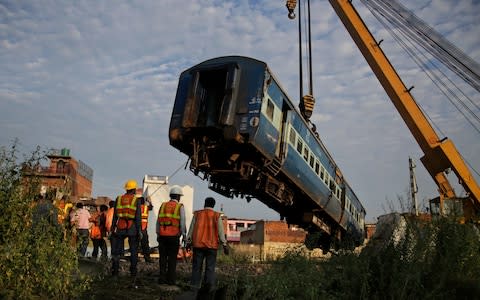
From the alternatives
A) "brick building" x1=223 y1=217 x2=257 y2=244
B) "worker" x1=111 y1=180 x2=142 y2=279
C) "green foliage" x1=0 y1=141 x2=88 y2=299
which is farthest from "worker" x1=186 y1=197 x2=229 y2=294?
"brick building" x1=223 y1=217 x2=257 y2=244

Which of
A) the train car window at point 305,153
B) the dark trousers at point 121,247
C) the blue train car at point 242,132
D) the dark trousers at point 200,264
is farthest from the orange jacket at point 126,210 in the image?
the train car window at point 305,153

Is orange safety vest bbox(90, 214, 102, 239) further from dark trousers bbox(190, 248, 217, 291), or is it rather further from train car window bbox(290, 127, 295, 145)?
dark trousers bbox(190, 248, 217, 291)

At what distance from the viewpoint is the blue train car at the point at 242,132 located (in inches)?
365

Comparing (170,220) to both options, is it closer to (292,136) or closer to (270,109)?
(270,109)

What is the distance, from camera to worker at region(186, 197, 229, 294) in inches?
261

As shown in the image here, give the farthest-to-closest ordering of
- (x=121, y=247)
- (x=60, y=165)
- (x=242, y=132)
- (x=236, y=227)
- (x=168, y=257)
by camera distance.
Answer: (x=236, y=227)
(x=60, y=165)
(x=242, y=132)
(x=121, y=247)
(x=168, y=257)

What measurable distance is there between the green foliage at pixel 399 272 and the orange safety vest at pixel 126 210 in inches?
83.9

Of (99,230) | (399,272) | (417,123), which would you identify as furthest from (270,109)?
(417,123)

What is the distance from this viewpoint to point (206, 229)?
670 centimetres

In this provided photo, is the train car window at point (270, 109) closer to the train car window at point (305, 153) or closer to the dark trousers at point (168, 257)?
the train car window at point (305, 153)

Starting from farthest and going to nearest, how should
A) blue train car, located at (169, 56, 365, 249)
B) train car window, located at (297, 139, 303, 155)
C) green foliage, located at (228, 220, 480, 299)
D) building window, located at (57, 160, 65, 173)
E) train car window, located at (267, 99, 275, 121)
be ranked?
building window, located at (57, 160, 65, 173) → train car window, located at (297, 139, 303, 155) → train car window, located at (267, 99, 275, 121) → blue train car, located at (169, 56, 365, 249) → green foliage, located at (228, 220, 480, 299)

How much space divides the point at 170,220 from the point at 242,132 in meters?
2.71

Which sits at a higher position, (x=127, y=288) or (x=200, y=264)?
(x=200, y=264)

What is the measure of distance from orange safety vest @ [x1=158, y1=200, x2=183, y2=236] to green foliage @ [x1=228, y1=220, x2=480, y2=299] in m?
1.34
